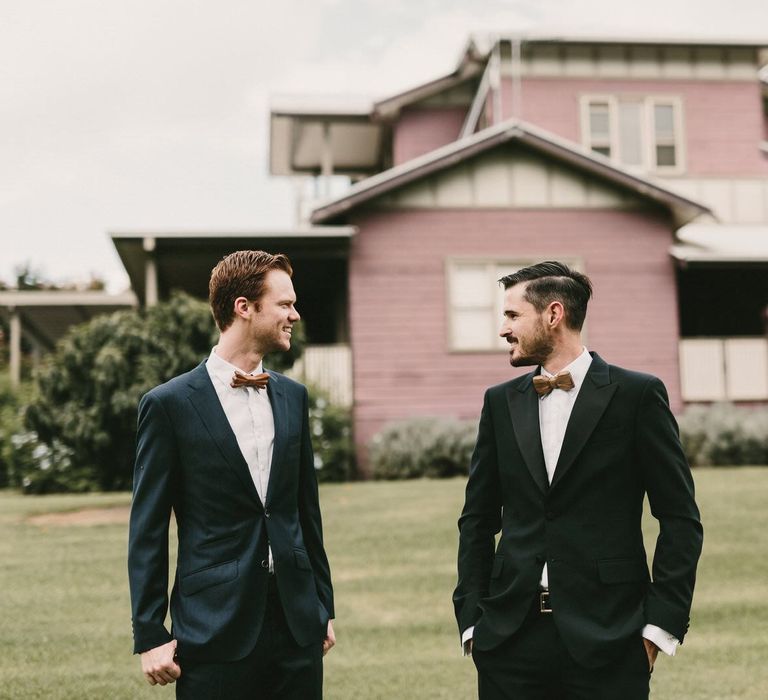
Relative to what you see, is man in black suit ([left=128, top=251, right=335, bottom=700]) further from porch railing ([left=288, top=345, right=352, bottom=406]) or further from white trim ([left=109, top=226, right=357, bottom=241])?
porch railing ([left=288, top=345, right=352, bottom=406])

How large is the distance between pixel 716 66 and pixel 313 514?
2164 cm

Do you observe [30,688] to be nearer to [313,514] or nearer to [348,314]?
[313,514]

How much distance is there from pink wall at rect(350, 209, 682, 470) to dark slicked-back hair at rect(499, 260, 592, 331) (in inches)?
589

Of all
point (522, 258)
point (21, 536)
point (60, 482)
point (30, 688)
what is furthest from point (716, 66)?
point (30, 688)

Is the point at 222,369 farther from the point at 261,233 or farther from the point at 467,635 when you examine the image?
the point at 261,233

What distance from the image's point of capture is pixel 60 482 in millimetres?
15906

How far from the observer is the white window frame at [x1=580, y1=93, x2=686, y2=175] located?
22.1 metres

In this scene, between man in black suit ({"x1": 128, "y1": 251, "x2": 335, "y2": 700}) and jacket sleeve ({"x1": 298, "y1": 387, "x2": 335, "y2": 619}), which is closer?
man in black suit ({"x1": 128, "y1": 251, "x2": 335, "y2": 700})

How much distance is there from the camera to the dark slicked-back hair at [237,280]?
3545mm

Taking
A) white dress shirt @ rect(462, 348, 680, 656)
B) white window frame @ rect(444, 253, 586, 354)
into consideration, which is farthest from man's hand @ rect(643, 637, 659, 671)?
white window frame @ rect(444, 253, 586, 354)

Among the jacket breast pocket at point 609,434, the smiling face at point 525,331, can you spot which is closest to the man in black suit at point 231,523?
the smiling face at point 525,331

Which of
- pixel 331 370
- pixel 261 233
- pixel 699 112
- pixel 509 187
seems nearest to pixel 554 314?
pixel 261 233

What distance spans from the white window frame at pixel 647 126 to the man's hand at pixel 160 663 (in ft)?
66.3

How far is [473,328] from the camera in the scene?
19.1m
